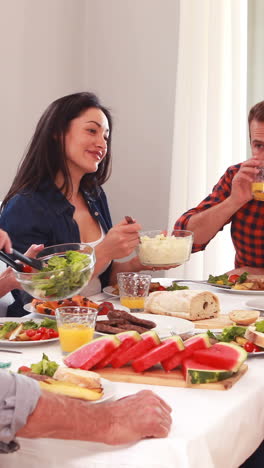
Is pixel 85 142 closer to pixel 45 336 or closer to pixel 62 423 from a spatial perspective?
pixel 45 336

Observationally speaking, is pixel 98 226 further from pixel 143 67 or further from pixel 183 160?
pixel 143 67

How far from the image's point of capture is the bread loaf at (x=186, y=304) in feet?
6.98

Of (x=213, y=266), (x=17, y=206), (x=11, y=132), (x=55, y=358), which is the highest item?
(x=11, y=132)

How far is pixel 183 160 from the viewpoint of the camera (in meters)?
4.34

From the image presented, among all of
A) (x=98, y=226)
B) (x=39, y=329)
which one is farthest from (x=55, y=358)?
(x=98, y=226)

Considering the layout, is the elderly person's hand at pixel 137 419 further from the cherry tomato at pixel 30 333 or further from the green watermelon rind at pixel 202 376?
the cherry tomato at pixel 30 333

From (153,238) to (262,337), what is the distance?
86 cm

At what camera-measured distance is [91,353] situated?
153 centimetres

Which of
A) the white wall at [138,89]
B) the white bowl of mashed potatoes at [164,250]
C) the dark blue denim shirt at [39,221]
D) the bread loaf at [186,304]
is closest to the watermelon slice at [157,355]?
the bread loaf at [186,304]

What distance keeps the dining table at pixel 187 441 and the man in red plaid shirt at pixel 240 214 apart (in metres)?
1.65

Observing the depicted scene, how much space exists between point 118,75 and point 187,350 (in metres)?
3.52

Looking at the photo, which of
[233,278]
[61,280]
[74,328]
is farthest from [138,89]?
[74,328]

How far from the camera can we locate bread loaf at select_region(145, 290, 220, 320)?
213 centimetres

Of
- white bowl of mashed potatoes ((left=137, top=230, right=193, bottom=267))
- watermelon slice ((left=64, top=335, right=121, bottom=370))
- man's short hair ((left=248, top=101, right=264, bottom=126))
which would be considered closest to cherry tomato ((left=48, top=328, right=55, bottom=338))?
watermelon slice ((left=64, top=335, right=121, bottom=370))
